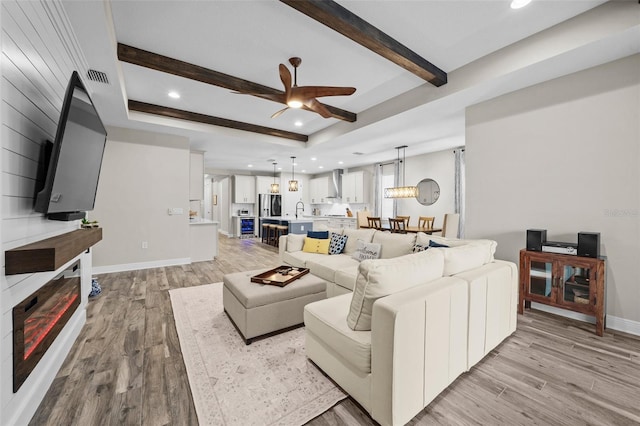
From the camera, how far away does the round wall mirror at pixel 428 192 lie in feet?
23.6

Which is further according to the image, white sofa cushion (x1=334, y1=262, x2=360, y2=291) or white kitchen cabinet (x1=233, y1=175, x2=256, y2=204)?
white kitchen cabinet (x1=233, y1=175, x2=256, y2=204)

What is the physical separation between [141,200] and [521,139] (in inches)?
247

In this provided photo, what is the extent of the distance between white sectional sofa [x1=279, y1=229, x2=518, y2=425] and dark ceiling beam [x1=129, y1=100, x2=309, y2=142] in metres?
4.41

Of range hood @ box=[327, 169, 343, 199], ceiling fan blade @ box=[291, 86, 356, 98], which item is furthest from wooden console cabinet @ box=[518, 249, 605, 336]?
range hood @ box=[327, 169, 343, 199]

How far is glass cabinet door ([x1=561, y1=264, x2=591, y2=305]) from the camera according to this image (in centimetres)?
270

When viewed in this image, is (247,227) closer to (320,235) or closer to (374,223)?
(374,223)

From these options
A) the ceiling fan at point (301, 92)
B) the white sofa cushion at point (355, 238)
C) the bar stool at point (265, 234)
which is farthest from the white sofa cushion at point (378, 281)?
the bar stool at point (265, 234)

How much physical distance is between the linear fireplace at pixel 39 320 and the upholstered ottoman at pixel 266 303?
1.33 m

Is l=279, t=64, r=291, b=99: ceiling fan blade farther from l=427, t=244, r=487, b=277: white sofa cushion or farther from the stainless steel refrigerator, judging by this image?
the stainless steel refrigerator

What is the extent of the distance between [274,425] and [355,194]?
318 inches

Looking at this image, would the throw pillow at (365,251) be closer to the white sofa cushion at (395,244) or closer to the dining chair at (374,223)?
the white sofa cushion at (395,244)

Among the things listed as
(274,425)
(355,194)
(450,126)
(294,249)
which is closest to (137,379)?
(274,425)

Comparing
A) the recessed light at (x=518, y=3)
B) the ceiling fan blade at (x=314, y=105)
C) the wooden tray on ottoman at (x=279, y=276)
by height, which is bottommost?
the wooden tray on ottoman at (x=279, y=276)

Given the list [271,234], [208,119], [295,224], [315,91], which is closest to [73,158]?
[315,91]
